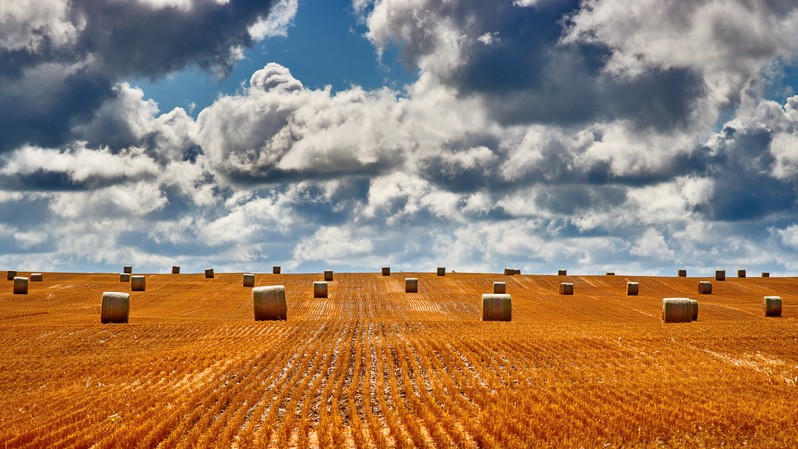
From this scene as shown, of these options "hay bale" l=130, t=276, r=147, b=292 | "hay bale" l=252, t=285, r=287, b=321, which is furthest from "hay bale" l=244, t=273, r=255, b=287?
"hay bale" l=252, t=285, r=287, b=321

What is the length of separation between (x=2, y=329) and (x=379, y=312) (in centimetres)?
2198

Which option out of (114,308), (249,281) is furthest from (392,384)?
(249,281)

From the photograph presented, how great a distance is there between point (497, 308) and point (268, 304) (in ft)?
36.2

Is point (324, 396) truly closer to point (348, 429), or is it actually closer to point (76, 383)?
point (348, 429)

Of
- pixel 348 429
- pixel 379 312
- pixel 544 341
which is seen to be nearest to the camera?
pixel 348 429

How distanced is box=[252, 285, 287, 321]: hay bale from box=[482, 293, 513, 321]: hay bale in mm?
9810

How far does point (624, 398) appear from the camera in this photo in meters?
15.1

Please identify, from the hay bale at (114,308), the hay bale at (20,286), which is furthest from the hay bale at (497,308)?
the hay bale at (20,286)

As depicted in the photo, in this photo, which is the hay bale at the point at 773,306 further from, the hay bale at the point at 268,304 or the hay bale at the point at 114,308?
the hay bale at the point at 114,308

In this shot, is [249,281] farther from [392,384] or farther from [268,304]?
[392,384]

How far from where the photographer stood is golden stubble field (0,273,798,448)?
41.1ft

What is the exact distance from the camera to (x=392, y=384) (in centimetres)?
1664

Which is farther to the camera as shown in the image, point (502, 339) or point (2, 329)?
point (2, 329)

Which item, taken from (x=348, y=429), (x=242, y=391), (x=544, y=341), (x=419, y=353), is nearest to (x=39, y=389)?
(x=242, y=391)
